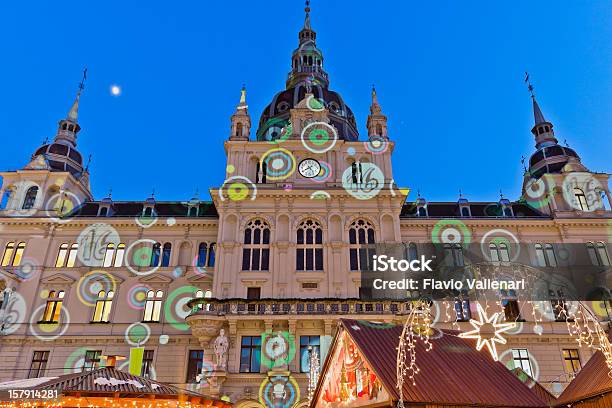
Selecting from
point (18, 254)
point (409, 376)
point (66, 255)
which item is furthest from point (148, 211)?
point (409, 376)

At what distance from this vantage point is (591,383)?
12.7 metres

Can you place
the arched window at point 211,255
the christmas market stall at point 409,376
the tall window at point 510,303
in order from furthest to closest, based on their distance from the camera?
the arched window at point 211,255, the tall window at point 510,303, the christmas market stall at point 409,376

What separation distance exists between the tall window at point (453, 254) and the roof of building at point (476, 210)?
2.86m

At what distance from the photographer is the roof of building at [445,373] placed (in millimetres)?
11383

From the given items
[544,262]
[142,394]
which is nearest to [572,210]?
[544,262]

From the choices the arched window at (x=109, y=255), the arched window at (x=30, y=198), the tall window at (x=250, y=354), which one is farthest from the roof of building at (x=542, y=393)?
the arched window at (x=30, y=198)

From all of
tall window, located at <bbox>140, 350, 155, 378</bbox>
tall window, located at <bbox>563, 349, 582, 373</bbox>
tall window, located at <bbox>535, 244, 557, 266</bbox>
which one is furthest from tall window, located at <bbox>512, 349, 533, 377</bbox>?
tall window, located at <bbox>140, 350, 155, 378</bbox>

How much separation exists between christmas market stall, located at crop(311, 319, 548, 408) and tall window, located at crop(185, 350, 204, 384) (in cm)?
1786

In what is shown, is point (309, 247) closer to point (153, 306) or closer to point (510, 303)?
point (153, 306)

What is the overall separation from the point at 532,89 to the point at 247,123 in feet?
97.9

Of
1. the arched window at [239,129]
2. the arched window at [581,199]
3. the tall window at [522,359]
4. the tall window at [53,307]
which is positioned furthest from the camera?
the arched window at [239,129]

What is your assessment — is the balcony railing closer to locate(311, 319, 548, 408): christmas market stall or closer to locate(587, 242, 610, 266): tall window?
locate(311, 319, 548, 408): christmas market stall

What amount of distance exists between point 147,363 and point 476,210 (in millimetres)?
27419

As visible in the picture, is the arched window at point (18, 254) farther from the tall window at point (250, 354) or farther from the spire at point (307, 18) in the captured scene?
the spire at point (307, 18)
